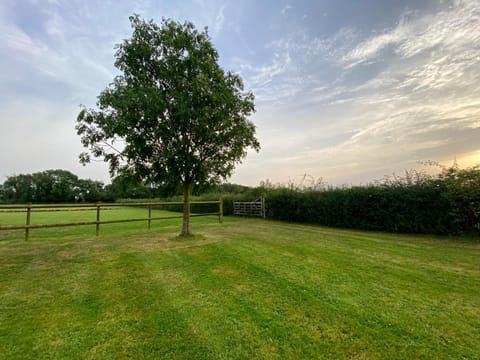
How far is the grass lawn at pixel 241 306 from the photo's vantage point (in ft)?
6.67

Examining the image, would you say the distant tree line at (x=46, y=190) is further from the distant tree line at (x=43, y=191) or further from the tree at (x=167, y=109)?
the tree at (x=167, y=109)

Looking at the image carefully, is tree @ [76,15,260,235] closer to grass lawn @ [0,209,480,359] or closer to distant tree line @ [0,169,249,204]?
grass lawn @ [0,209,480,359]

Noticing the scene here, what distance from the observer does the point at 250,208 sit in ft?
52.8

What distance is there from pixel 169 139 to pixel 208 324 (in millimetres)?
5003

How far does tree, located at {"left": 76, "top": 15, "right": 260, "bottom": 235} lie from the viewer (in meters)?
5.91

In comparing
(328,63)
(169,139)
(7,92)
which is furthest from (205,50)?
(7,92)

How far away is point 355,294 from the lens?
307cm

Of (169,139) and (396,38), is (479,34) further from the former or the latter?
(169,139)

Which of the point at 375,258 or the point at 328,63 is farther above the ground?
the point at 328,63

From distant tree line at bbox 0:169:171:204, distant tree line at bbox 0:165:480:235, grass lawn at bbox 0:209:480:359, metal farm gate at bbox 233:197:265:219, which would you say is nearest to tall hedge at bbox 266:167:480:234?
distant tree line at bbox 0:165:480:235

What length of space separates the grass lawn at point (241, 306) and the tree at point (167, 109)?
8.61ft

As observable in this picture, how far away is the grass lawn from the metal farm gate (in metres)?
9.90

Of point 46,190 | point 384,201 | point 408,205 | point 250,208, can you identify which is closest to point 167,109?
point 384,201

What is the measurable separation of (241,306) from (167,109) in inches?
206
